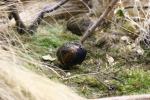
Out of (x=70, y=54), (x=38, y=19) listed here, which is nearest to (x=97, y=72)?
(x=70, y=54)

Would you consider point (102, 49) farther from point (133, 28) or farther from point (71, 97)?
point (71, 97)

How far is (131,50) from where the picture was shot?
1846mm

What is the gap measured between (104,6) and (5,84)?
35.9 inches

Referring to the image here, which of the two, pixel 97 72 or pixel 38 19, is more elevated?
pixel 38 19

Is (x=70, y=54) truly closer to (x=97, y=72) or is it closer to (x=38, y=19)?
(x=97, y=72)

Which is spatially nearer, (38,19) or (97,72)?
(97,72)

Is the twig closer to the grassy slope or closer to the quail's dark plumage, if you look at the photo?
the grassy slope

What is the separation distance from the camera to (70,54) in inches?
64.7

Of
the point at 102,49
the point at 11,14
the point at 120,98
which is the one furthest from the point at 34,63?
the point at 102,49

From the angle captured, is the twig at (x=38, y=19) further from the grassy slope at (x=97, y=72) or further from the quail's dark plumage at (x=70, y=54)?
the quail's dark plumage at (x=70, y=54)

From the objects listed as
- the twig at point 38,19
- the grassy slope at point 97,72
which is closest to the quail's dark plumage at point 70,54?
the grassy slope at point 97,72

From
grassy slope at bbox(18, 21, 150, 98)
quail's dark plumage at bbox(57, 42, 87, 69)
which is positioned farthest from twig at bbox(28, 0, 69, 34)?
quail's dark plumage at bbox(57, 42, 87, 69)

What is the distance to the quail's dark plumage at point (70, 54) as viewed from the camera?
165cm

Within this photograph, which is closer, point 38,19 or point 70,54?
point 70,54
